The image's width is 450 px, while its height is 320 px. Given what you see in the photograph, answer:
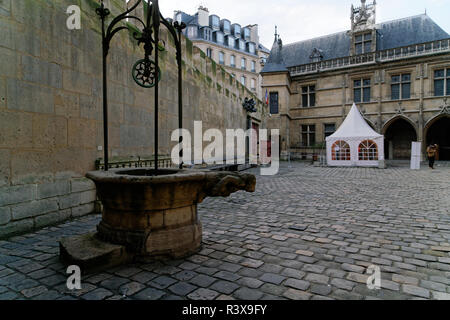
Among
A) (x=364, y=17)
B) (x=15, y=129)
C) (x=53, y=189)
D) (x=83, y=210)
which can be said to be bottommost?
(x=83, y=210)

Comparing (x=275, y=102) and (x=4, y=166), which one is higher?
(x=275, y=102)

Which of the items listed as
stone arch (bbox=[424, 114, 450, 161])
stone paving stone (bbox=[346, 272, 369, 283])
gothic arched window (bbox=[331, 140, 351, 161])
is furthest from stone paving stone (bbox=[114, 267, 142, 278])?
stone arch (bbox=[424, 114, 450, 161])

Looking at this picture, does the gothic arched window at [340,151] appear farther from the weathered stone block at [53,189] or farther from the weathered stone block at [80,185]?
the weathered stone block at [53,189]

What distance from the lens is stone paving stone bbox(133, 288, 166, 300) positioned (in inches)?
78.1

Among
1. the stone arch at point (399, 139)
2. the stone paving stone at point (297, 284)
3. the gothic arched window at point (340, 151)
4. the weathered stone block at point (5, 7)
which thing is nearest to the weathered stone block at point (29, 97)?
the weathered stone block at point (5, 7)

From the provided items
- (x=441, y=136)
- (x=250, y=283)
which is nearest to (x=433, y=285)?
(x=250, y=283)

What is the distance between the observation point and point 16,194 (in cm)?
338

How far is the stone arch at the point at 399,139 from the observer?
2281cm

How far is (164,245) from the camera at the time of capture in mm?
2656

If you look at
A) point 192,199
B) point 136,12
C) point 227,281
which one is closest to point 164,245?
point 192,199

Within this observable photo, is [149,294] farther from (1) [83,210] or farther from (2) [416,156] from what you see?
(2) [416,156]

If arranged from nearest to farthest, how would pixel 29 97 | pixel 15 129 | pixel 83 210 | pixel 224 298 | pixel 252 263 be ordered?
pixel 224 298, pixel 252 263, pixel 15 129, pixel 29 97, pixel 83 210

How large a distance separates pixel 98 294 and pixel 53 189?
8.07ft
